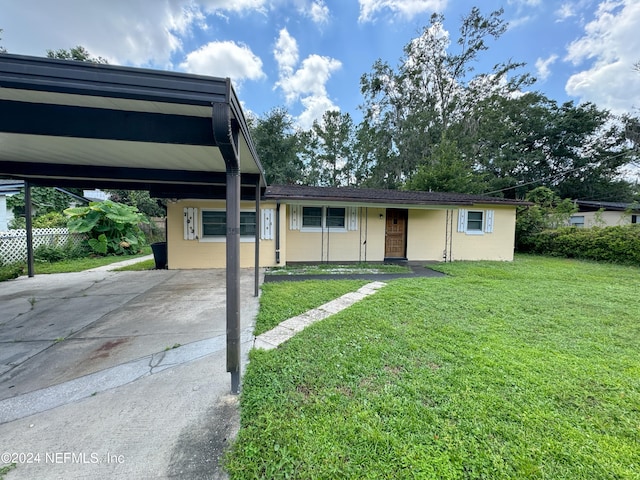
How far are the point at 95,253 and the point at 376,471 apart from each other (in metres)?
12.6

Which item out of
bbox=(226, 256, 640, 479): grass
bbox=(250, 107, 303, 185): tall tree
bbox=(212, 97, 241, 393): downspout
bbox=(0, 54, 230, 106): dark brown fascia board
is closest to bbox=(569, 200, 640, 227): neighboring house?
bbox=(226, 256, 640, 479): grass

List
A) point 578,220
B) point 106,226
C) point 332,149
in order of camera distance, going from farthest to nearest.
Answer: point 332,149 < point 578,220 < point 106,226

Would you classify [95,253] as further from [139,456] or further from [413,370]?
[413,370]

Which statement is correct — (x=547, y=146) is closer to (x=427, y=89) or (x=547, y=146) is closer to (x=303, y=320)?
(x=427, y=89)

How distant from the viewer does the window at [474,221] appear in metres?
10.0

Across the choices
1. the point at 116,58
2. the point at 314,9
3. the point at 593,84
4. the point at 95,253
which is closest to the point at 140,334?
the point at 95,253

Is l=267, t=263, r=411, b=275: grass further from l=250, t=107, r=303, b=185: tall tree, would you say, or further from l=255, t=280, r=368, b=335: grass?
l=250, t=107, r=303, b=185: tall tree

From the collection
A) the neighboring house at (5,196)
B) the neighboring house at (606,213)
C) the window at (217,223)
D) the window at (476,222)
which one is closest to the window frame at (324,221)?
the window at (217,223)

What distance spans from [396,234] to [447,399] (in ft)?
26.9

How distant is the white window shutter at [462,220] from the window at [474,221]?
0.20 m

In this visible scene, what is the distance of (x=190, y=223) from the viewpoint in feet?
25.0

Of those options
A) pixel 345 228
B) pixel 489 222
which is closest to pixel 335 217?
pixel 345 228

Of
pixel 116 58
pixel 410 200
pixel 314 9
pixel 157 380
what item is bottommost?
pixel 157 380

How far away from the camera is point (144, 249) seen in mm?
12242
